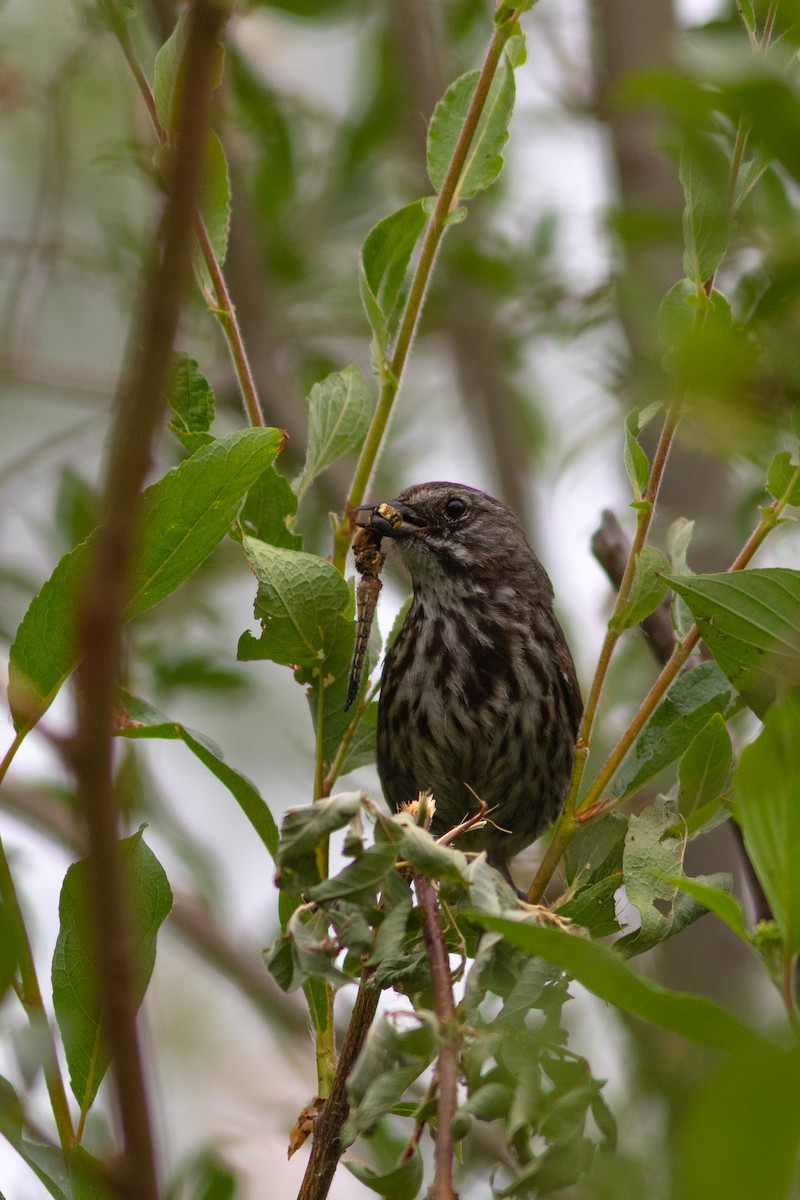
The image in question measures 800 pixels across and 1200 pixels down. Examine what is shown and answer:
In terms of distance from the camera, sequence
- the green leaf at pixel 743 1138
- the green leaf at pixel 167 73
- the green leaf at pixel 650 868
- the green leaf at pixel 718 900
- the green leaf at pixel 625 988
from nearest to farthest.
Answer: the green leaf at pixel 743 1138 → the green leaf at pixel 625 988 → the green leaf at pixel 718 900 → the green leaf at pixel 650 868 → the green leaf at pixel 167 73

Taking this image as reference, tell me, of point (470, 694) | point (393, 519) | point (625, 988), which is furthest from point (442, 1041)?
point (393, 519)

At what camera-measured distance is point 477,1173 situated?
365cm

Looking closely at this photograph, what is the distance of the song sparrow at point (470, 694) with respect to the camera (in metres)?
4.44

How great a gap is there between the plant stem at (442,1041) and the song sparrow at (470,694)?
7.77 ft

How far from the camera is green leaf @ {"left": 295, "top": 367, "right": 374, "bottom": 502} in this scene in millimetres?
2768

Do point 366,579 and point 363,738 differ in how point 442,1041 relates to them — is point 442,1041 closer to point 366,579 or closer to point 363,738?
point 363,738

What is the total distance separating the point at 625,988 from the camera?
1641 millimetres

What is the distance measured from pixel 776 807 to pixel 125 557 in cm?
86

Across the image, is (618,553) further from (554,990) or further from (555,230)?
(555,230)

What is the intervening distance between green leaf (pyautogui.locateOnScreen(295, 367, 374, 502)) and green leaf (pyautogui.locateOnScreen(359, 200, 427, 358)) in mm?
122

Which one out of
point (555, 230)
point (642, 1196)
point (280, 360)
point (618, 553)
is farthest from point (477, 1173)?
point (555, 230)

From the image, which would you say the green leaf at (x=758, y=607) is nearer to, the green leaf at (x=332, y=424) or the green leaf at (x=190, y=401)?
the green leaf at (x=332, y=424)

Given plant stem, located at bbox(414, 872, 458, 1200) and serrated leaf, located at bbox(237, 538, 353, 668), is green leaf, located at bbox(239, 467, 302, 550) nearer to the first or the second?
serrated leaf, located at bbox(237, 538, 353, 668)

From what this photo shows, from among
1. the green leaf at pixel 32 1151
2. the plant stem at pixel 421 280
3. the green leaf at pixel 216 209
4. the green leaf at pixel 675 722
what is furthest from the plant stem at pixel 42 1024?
the green leaf at pixel 216 209
